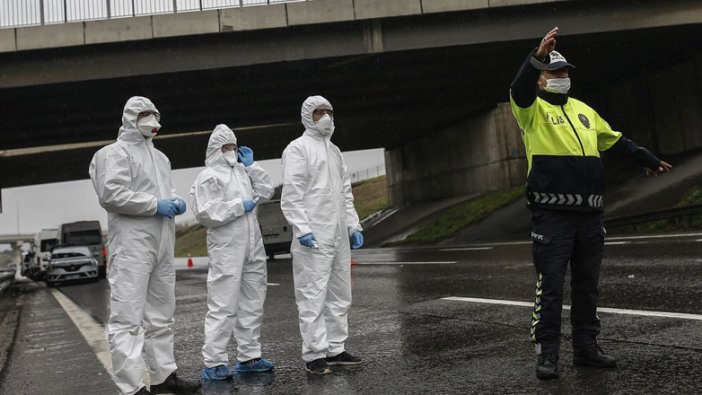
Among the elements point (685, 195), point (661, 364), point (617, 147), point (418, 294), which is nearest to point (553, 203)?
point (617, 147)

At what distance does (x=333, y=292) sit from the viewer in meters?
5.06

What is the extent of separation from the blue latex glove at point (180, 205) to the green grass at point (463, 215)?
872 inches

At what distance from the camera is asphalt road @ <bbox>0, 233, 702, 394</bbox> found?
13.2ft

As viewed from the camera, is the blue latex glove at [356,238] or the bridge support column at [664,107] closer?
the blue latex glove at [356,238]

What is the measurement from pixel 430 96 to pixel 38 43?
1567cm

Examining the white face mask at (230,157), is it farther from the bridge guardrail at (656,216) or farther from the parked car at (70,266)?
the parked car at (70,266)

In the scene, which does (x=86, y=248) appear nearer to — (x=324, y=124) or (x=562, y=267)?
(x=324, y=124)

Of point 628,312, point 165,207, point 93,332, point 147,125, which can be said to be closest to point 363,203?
point 93,332

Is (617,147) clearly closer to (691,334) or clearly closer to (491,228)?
(691,334)

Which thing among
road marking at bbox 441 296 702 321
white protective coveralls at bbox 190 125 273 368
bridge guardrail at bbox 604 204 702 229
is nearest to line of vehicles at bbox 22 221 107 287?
bridge guardrail at bbox 604 204 702 229

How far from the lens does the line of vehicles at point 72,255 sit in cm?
2298

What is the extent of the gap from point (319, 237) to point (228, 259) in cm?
70

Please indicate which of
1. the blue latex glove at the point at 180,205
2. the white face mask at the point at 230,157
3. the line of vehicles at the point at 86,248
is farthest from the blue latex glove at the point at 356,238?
the line of vehicles at the point at 86,248

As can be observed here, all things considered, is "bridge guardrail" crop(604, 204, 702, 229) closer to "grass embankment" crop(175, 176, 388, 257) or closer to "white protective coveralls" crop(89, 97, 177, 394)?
"white protective coveralls" crop(89, 97, 177, 394)
